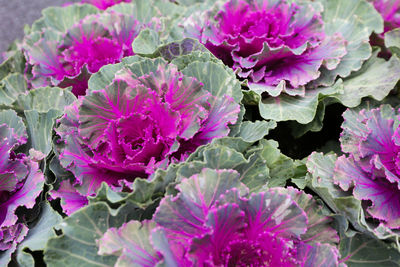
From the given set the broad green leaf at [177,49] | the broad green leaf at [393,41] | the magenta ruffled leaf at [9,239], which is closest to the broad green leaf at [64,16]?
the broad green leaf at [177,49]

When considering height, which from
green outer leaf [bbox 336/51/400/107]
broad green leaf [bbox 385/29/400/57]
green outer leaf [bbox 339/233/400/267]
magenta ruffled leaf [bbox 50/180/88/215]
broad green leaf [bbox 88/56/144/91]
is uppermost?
broad green leaf [bbox 88/56/144/91]

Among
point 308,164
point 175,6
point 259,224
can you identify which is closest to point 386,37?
point 308,164

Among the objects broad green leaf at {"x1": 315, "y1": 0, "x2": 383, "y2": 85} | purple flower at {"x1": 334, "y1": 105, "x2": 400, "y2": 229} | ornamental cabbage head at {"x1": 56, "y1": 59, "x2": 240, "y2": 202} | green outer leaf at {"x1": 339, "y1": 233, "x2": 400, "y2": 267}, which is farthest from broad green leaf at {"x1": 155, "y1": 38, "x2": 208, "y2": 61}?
green outer leaf at {"x1": 339, "y1": 233, "x2": 400, "y2": 267}

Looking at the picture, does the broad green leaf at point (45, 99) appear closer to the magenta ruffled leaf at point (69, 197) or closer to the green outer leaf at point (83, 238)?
the magenta ruffled leaf at point (69, 197)

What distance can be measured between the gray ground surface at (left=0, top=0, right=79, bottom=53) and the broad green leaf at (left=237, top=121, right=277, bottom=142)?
78.2 inches

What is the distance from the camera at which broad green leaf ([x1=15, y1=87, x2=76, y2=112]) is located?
4.24ft

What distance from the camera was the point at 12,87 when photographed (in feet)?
5.07

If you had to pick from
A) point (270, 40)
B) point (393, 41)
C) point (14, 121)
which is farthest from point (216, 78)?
point (393, 41)

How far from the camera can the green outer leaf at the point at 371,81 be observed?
1339 millimetres

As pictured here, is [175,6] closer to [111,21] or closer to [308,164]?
[111,21]

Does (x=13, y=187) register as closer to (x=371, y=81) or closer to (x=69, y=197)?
(x=69, y=197)

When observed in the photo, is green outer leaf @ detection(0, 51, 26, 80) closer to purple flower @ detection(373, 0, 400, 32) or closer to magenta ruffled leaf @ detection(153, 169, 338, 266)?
magenta ruffled leaf @ detection(153, 169, 338, 266)

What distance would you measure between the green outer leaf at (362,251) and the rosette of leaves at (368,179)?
0.10 feet

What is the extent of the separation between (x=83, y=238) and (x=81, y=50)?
0.79 m
